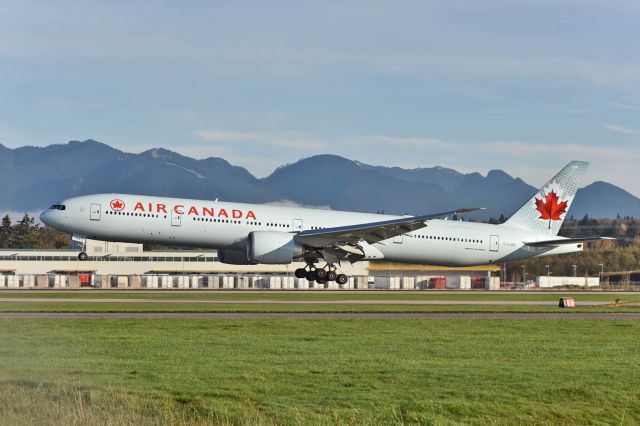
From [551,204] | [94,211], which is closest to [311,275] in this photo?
[94,211]

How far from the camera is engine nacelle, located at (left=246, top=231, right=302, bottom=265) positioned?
58.9 metres

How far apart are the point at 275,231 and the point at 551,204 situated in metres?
25.0

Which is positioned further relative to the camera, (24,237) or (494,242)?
(24,237)

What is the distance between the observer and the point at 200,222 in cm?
6016


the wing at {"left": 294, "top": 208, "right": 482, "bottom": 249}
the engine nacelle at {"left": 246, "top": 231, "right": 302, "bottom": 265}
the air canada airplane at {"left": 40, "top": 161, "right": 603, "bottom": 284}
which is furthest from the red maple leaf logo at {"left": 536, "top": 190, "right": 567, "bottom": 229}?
the engine nacelle at {"left": 246, "top": 231, "right": 302, "bottom": 265}

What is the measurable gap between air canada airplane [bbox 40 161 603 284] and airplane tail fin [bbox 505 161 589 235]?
4.50m

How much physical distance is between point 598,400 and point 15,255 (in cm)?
13250

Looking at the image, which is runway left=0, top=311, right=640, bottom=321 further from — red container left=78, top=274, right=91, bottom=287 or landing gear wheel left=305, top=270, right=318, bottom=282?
red container left=78, top=274, right=91, bottom=287

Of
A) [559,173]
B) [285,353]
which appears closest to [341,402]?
[285,353]

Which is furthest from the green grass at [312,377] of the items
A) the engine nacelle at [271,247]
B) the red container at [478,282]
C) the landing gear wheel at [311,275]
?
the red container at [478,282]

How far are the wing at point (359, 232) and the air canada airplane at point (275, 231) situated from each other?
0.20 feet

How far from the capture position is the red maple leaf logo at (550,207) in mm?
74500

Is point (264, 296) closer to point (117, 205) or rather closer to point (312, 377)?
point (117, 205)

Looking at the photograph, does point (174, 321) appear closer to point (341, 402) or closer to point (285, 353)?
point (285, 353)
